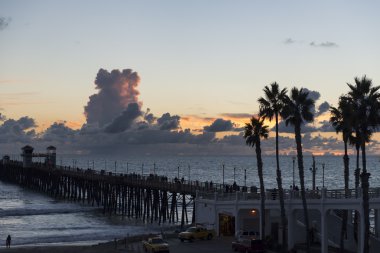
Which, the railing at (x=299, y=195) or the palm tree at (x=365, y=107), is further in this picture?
the railing at (x=299, y=195)

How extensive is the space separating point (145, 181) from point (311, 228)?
A: 40.2 metres

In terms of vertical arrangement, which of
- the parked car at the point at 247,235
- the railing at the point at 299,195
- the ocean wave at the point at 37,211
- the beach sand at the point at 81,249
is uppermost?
the railing at the point at 299,195

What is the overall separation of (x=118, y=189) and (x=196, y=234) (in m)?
48.5

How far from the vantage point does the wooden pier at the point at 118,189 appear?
74.1m

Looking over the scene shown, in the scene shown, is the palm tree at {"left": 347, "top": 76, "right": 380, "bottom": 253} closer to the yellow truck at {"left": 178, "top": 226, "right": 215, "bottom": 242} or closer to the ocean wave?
the yellow truck at {"left": 178, "top": 226, "right": 215, "bottom": 242}

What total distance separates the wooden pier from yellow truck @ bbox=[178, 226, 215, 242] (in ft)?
31.7

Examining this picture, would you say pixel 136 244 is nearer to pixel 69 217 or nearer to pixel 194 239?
pixel 194 239

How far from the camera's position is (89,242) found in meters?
59.6

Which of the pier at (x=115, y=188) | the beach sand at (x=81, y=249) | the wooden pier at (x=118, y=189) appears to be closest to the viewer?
the beach sand at (x=81, y=249)

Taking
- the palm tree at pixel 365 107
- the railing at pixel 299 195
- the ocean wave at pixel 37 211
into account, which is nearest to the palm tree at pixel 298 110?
the railing at pixel 299 195

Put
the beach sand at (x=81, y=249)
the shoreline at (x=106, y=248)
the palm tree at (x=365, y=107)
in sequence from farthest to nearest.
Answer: the shoreline at (x=106, y=248) < the beach sand at (x=81, y=249) < the palm tree at (x=365, y=107)

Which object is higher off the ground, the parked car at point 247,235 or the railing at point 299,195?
the railing at point 299,195

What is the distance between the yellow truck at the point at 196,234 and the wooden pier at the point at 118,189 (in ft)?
31.7

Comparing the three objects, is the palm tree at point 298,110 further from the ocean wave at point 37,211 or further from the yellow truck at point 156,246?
the ocean wave at point 37,211
